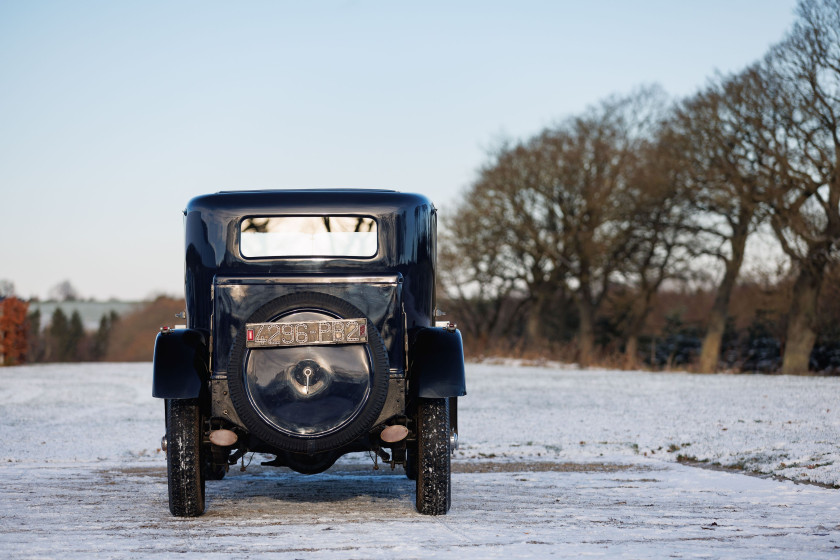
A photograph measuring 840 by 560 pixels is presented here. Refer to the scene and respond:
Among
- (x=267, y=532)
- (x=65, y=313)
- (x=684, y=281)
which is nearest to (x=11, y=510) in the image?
(x=267, y=532)

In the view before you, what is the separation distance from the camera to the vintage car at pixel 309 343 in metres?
6.19

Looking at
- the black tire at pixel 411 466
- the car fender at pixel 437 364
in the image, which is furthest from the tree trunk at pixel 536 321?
the car fender at pixel 437 364

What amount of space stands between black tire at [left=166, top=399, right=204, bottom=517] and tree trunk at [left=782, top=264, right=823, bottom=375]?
84.7 feet

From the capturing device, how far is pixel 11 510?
7.01 m

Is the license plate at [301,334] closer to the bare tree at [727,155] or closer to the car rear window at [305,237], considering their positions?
the car rear window at [305,237]

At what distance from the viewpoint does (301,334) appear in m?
6.20

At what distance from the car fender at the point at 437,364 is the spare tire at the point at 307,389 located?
0.39 m

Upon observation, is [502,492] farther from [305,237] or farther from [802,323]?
[802,323]

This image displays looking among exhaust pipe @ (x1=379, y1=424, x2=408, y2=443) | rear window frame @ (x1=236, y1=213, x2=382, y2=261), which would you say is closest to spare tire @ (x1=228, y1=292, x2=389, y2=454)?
exhaust pipe @ (x1=379, y1=424, x2=408, y2=443)

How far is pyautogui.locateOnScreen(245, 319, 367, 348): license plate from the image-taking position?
20.3 feet

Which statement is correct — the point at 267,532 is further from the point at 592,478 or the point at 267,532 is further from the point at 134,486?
the point at 592,478

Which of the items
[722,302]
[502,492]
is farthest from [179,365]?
[722,302]

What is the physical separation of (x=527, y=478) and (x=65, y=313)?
337 feet

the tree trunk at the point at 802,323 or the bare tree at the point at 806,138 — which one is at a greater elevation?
the bare tree at the point at 806,138
